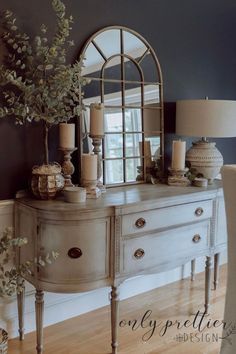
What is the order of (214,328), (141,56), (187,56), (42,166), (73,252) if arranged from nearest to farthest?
(73,252)
(42,166)
(214,328)
(141,56)
(187,56)

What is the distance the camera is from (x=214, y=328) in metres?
2.62

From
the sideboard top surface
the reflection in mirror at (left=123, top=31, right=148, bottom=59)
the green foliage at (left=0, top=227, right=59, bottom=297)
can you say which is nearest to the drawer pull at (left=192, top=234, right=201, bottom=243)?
the sideboard top surface

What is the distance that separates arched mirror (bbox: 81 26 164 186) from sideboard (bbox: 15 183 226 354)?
317 mm

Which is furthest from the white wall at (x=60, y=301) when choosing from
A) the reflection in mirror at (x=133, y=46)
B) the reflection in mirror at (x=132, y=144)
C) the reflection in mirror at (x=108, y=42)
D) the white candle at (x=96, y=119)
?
the reflection in mirror at (x=133, y=46)

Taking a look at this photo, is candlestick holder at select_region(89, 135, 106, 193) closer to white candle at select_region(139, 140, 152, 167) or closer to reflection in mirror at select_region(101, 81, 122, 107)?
reflection in mirror at select_region(101, 81, 122, 107)

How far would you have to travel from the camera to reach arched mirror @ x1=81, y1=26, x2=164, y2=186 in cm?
260

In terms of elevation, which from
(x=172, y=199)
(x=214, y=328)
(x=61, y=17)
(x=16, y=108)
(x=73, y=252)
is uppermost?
(x=61, y=17)

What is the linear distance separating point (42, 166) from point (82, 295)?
101cm

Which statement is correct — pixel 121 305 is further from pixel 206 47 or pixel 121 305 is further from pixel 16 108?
pixel 206 47

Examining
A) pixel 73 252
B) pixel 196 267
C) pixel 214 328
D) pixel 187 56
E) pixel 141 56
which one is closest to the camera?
pixel 73 252

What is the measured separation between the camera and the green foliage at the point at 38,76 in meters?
2.17

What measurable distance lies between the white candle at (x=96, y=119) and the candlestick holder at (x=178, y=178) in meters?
0.64

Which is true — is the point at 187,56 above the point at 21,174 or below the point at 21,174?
above

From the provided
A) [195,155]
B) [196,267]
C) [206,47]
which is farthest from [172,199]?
[206,47]
